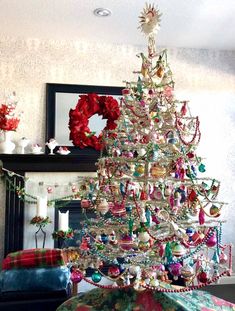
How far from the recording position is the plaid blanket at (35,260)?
2.02 metres

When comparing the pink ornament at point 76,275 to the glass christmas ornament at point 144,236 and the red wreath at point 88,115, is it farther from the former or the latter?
the red wreath at point 88,115

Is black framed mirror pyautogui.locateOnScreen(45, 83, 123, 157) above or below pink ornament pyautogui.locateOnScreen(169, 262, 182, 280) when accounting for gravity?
above

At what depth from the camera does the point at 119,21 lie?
3027 millimetres

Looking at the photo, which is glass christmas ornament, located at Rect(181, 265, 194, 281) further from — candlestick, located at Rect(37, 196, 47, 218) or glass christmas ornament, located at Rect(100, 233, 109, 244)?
candlestick, located at Rect(37, 196, 47, 218)

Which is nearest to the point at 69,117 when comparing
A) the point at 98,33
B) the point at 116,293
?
the point at 98,33

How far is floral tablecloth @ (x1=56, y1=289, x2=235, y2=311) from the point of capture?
5.70ft

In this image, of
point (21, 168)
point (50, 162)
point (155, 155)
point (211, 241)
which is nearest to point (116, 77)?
point (50, 162)

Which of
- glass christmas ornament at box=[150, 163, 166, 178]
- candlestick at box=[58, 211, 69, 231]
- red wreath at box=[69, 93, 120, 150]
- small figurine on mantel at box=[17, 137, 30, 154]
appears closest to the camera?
glass christmas ornament at box=[150, 163, 166, 178]

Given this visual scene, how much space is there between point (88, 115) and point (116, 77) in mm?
515

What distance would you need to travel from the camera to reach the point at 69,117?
11.1 feet

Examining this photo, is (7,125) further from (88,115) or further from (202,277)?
(202,277)

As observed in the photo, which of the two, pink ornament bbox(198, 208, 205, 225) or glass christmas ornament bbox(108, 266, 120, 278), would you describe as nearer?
pink ornament bbox(198, 208, 205, 225)

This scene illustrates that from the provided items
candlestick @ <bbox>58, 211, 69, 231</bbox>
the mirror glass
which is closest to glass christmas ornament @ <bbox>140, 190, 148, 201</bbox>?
candlestick @ <bbox>58, 211, 69, 231</bbox>

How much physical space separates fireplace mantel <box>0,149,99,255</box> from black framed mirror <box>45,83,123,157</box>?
14 cm
